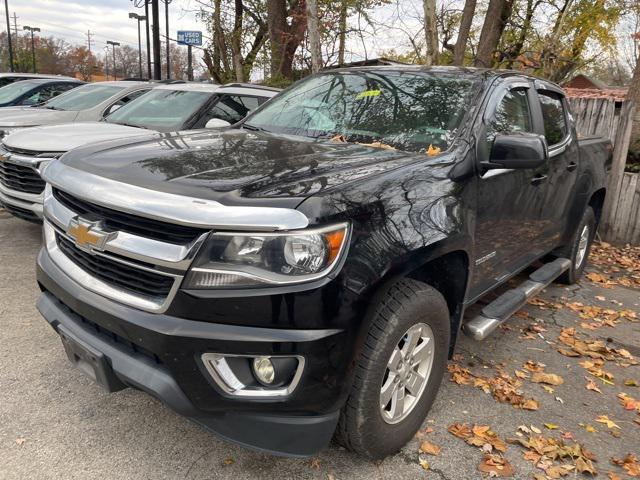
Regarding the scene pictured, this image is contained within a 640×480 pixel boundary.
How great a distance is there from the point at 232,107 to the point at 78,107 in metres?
2.71

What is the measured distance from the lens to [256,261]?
6.15 feet

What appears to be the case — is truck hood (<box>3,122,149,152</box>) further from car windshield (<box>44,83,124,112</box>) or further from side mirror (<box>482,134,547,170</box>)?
side mirror (<box>482,134,547,170</box>)

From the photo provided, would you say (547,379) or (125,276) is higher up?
(125,276)

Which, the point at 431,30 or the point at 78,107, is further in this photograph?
the point at 431,30

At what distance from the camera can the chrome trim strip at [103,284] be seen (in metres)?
1.93

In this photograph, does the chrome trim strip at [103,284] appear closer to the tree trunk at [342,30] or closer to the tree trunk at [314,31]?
the tree trunk at [314,31]

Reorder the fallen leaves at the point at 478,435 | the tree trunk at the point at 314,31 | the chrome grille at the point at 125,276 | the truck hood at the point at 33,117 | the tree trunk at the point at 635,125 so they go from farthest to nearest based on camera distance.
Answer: the tree trunk at the point at 314,31, the tree trunk at the point at 635,125, the truck hood at the point at 33,117, the fallen leaves at the point at 478,435, the chrome grille at the point at 125,276

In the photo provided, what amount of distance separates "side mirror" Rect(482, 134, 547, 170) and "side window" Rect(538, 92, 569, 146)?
124cm

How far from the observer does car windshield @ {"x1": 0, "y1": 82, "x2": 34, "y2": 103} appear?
400 inches

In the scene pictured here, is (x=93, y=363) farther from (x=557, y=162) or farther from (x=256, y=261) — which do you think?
(x=557, y=162)

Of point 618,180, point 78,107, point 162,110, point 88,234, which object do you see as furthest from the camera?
point 78,107

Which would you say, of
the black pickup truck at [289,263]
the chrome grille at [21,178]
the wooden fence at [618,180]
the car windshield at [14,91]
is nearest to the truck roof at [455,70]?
the black pickup truck at [289,263]

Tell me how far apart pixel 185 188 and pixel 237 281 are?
437 millimetres

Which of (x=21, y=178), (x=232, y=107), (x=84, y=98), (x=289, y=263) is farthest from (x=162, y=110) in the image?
(x=289, y=263)
